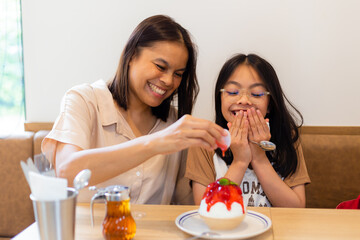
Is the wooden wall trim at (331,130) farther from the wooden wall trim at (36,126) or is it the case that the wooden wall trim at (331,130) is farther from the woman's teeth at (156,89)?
the wooden wall trim at (36,126)

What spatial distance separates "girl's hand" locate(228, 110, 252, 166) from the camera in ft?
5.29

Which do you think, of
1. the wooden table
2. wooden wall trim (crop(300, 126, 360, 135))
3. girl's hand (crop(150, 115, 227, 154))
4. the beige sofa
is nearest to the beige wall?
wooden wall trim (crop(300, 126, 360, 135))

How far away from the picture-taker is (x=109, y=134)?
163 centimetres

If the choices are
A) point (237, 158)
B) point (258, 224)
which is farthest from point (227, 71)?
point (258, 224)

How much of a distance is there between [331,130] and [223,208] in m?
1.22

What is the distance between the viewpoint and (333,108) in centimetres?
204

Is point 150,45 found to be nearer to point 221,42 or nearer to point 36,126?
point 221,42

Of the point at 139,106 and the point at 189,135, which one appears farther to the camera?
the point at 139,106

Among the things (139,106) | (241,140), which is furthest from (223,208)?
(139,106)

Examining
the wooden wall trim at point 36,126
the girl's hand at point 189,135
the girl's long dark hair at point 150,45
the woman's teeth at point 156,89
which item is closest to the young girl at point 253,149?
the girl's long dark hair at point 150,45

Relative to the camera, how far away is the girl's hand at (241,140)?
161 cm

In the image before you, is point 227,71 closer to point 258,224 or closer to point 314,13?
point 314,13

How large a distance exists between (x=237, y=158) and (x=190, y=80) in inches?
16.9

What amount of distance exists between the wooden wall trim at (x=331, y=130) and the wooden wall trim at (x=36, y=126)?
143cm
